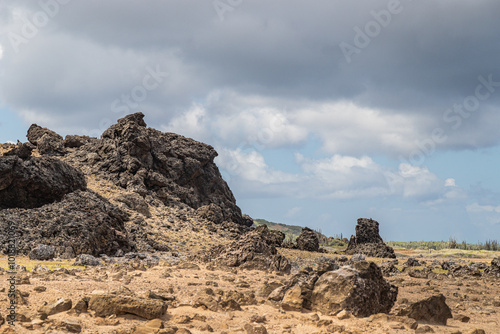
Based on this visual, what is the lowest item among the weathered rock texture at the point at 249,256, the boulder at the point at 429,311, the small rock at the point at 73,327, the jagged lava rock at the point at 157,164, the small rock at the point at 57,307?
the small rock at the point at 73,327

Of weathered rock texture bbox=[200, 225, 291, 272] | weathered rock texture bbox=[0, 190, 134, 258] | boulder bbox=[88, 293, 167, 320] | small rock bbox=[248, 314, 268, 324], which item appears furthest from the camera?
weathered rock texture bbox=[0, 190, 134, 258]

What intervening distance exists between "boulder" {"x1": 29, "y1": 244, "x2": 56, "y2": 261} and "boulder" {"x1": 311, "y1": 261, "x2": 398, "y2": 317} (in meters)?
12.7

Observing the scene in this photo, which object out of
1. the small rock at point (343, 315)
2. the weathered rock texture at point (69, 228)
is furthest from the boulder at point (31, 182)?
the small rock at point (343, 315)

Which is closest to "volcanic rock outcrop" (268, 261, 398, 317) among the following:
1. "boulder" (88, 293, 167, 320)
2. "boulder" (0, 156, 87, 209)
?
"boulder" (88, 293, 167, 320)

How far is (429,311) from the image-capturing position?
1059 centimetres

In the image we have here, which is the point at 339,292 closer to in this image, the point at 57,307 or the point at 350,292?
the point at 350,292

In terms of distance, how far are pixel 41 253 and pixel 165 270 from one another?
7.03 m

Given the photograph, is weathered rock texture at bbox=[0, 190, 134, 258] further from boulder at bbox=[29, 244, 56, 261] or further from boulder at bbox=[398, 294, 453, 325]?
boulder at bbox=[398, 294, 453, 325]

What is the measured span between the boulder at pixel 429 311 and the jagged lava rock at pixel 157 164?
29659mm

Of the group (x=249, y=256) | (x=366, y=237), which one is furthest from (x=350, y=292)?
(x=366, y=237)

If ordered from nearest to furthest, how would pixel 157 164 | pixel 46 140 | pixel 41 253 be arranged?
pixel 41 253 < pixel 157 164 < pixel 46 140

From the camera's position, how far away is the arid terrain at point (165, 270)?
28.5 feet

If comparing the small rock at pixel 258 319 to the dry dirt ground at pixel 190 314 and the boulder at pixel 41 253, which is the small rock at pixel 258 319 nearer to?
the dry dirt ground at pixel 190 314

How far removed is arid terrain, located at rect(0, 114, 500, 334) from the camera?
8.69 m
